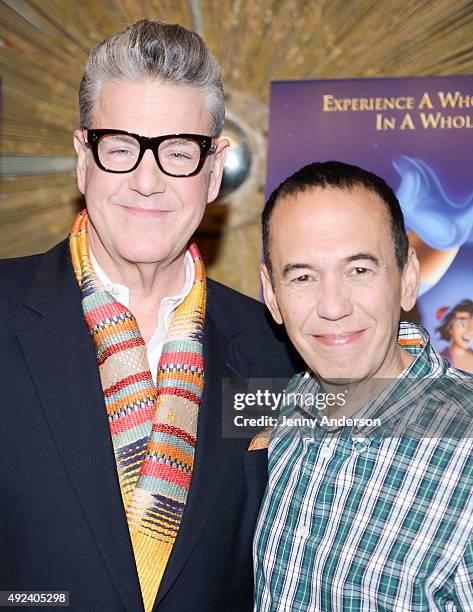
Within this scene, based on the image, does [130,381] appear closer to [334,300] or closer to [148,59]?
[334,300]

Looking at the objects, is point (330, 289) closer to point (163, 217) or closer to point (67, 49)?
point (163, 217)

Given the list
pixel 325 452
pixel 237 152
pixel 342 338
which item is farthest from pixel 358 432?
pixel 237 152

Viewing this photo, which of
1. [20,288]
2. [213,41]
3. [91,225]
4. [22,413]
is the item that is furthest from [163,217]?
[213,41]

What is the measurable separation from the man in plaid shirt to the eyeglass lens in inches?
9.2

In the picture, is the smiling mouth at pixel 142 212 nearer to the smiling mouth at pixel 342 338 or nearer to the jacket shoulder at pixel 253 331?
the jacket shoulder at pixel 253 331

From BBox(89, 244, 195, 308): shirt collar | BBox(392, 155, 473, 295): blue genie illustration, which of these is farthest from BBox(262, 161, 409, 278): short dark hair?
BBox(392, 155, 473, 295): blue genie illustration

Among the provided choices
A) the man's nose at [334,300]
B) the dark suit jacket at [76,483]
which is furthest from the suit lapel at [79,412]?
the man's nose at [334,300]

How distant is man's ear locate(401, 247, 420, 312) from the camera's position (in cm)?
170

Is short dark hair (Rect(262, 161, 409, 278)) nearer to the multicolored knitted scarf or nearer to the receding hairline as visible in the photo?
the receding hairline

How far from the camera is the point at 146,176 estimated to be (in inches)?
68.1

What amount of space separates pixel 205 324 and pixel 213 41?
136 centimetres

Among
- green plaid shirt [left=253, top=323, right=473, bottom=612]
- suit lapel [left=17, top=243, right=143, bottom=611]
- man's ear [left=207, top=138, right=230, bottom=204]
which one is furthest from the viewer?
man's ear [left=207, top=138, right=230, bottom=204]

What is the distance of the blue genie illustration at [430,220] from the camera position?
8.41 ft

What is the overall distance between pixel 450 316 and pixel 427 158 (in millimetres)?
553
